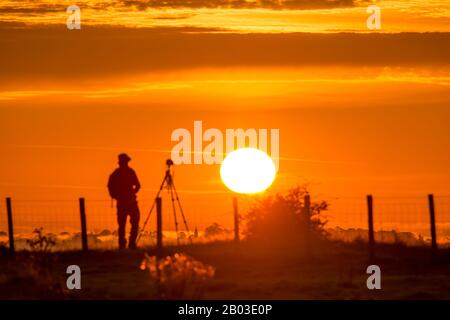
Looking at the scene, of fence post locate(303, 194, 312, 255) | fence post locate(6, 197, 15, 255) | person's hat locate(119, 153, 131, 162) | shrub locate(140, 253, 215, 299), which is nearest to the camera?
shrub locate(140, 253, 215, 299)

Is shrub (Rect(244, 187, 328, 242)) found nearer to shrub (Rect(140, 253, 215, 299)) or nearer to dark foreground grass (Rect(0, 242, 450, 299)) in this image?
dark foreground grass (Rect(0, 242, 450, 299))

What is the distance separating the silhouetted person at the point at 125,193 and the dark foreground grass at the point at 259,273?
5.85ft

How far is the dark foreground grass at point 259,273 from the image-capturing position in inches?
1030

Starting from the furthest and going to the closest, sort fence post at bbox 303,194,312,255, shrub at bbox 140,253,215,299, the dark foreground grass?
fence post at bbox 303,194,312,255, the dark foreground grass, shrub at bbox 140,253,215,299

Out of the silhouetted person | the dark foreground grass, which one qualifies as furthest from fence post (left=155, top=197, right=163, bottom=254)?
the silhouetted person

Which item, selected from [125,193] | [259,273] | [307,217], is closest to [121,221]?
[125,193]

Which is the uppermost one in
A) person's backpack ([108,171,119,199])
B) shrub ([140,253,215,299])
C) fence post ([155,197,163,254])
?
person's backpack ([108,171,119,199])

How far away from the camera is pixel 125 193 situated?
36.8 meters

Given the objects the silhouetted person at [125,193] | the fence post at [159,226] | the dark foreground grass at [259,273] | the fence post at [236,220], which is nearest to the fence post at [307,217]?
the dark foreground grass at [259,273]

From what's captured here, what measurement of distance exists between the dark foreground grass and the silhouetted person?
1.78 meters

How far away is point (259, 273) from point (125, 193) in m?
7.46

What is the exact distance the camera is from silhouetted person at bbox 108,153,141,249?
36750 millimetres
